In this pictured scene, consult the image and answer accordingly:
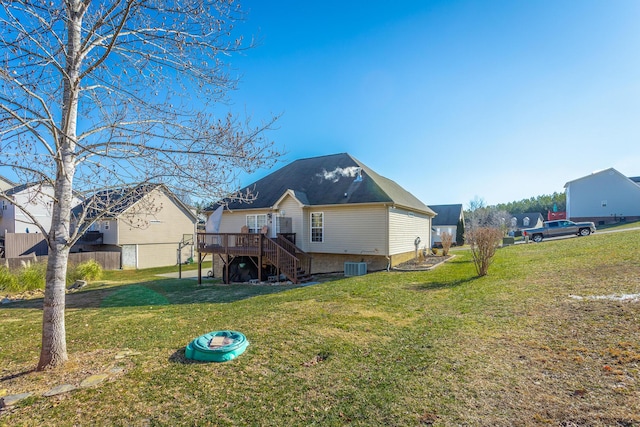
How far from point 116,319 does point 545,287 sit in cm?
1142

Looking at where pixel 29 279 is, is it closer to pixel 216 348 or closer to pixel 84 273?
pixel 84 273

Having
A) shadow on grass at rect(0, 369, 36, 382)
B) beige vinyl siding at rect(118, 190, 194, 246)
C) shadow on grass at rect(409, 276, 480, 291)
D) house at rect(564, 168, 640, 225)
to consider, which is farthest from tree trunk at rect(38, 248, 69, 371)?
house at rect(564, 168, 640, 225)

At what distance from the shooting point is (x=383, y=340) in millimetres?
5551

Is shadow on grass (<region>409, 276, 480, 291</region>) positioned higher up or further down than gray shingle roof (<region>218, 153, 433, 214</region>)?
further down

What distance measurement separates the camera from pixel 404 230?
17.2 metres

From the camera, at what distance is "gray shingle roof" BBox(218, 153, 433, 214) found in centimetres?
1569

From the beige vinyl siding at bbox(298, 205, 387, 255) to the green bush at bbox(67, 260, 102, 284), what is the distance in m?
12.6

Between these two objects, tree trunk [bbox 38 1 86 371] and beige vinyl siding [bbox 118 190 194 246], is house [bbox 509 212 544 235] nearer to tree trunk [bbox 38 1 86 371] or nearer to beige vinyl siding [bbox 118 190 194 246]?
beige vinyl siding [bbox 118 190 194 246]

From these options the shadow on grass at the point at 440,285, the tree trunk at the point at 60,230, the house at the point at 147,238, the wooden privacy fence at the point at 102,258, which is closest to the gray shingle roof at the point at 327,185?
the shadow on grass at the point at 440,285

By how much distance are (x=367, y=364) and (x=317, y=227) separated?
480 inches

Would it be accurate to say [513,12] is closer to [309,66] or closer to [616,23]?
[616,23]

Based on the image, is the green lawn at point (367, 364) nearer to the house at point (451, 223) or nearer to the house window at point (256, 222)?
the house window at point (256, 222)

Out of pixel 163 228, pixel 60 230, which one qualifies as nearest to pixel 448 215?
pixel 163 228

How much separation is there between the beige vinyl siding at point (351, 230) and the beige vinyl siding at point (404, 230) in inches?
23.7
